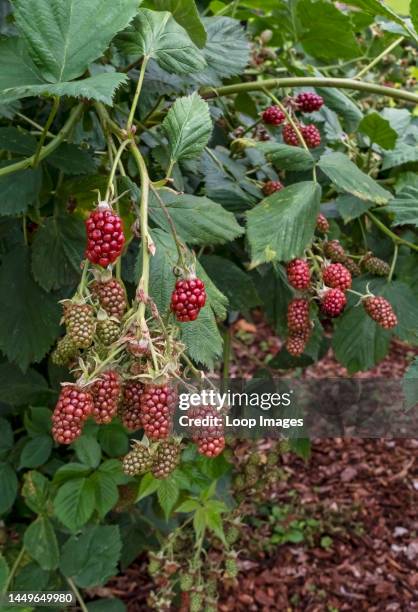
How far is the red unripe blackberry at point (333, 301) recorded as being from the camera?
0.99 m

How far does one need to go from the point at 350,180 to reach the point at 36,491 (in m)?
0.88

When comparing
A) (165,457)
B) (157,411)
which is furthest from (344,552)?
(157,411)

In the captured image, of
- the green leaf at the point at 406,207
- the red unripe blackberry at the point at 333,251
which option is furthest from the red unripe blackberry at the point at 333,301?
the green leaf at the point at 406,207

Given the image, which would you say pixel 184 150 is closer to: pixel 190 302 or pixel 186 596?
pixel 190 302

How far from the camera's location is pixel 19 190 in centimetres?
102

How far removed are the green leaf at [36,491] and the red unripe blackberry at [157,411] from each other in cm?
81

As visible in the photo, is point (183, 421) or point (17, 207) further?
point (17, 207)

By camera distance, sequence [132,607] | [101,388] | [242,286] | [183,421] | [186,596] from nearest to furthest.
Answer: [101,388], [183,421], [242,286], [186,596], [132,607]

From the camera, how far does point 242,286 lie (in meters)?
1.19

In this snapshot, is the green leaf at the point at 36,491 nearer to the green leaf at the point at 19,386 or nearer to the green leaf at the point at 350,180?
the green leaf at the point at 19,386

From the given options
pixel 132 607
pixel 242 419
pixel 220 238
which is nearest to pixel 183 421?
pixel 220 238

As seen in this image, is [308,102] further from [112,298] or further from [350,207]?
[112,298]

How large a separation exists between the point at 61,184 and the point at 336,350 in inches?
24.9

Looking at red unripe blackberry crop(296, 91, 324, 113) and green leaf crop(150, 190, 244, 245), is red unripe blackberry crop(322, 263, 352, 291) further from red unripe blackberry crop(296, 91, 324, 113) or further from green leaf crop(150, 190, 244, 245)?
red unripe blackberry crop(296, 91, 324, 113)
